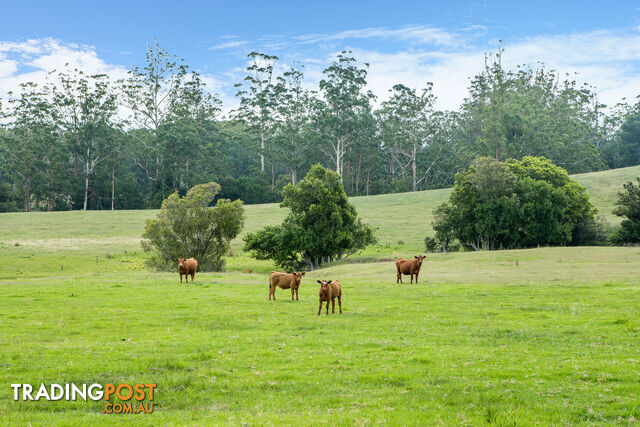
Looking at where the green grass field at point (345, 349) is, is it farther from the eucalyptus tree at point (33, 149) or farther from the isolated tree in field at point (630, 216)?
the eucalyptus tree at point (33, 149)

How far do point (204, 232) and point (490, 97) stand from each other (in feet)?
353

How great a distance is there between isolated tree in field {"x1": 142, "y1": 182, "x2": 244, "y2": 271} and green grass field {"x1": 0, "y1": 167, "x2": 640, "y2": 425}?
15910 mm

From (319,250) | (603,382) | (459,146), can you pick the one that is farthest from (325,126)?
(603,382)

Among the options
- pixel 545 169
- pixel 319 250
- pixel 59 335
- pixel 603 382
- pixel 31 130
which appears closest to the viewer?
pixel 603 382

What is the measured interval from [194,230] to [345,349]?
1498 inches

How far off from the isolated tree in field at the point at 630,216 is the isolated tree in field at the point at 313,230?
2519 cm

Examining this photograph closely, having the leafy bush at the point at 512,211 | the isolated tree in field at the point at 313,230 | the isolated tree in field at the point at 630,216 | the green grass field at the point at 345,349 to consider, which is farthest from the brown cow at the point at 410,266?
the isolated tree in field at the point at 630,216

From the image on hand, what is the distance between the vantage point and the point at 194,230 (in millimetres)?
50375

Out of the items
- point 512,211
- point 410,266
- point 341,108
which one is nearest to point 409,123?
point 341,108

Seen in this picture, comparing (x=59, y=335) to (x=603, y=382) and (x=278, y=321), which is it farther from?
(x=603, y=382)

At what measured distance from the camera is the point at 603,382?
36.0 feet

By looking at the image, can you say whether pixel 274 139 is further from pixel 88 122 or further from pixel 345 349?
pixel 345 349

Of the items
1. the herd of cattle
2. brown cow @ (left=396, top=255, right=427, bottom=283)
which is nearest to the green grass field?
the herd of cattle

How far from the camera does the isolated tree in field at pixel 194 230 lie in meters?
50.1
